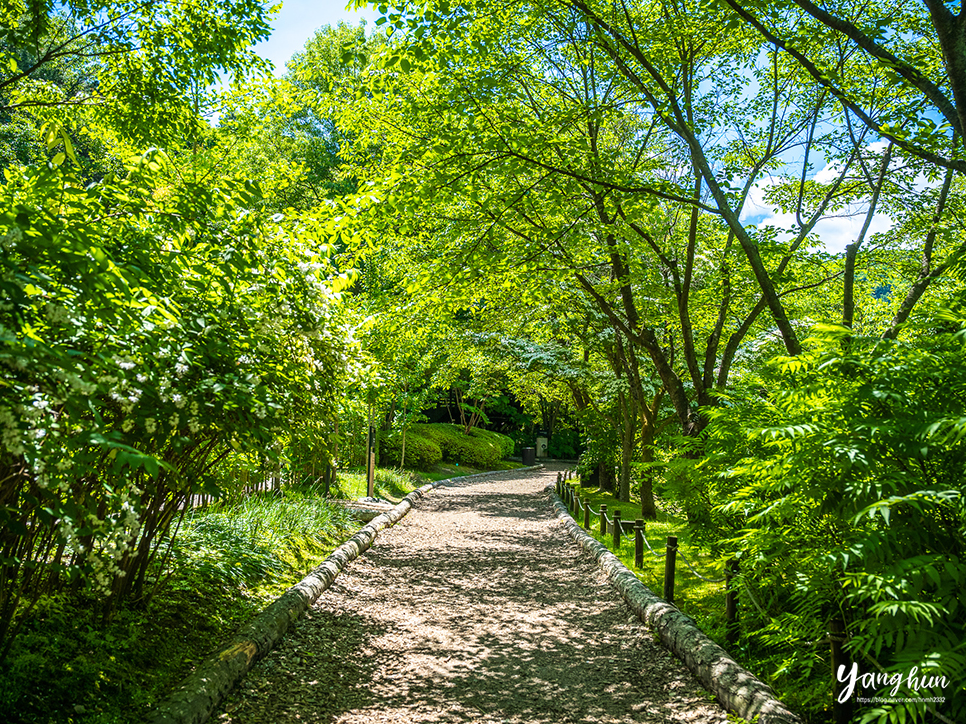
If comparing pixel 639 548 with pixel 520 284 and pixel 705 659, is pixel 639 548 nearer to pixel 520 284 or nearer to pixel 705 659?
pixel 705 659

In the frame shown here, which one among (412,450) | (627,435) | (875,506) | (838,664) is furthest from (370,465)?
(875,506)

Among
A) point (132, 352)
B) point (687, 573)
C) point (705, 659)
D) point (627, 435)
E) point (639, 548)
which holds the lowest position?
point (687, 573)

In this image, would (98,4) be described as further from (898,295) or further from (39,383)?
(898,295)

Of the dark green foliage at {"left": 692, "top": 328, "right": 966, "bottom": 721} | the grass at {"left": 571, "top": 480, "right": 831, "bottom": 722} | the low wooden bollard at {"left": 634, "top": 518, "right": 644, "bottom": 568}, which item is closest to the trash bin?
the grass at {"left": 571, "top": 480, "right": 831, "bottom": 722}

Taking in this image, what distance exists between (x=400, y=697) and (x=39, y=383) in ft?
11.1

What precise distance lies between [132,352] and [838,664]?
415cm

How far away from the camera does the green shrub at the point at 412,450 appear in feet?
75.2

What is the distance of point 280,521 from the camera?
8719mm

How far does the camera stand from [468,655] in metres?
5.68

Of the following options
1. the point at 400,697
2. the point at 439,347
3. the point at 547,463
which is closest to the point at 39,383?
the point at 400,697

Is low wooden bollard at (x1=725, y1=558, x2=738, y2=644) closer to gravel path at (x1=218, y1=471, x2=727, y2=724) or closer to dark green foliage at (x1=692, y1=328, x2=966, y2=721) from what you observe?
gravel path at (x1=218, y1=471, x2=727, y2=724)

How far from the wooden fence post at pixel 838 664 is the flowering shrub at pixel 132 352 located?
3.54 meters

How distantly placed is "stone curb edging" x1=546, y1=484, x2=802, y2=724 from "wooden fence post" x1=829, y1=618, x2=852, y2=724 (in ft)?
0.74

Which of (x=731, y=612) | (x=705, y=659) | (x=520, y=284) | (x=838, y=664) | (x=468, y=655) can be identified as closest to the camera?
(x=838, y=664)
